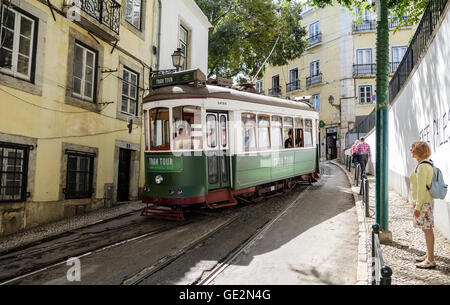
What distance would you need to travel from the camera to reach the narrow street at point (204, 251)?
13.9 feet

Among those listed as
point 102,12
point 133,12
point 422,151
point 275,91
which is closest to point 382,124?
point 422,151

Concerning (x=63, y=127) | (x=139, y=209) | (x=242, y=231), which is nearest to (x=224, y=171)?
(x=242, y=231)

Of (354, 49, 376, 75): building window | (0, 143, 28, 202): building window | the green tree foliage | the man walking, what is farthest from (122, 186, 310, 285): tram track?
(354, 49, 376, 75): building window

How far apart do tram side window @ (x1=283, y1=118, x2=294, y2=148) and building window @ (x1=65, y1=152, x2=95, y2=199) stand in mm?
5857

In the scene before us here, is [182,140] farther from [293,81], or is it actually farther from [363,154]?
[293,81]

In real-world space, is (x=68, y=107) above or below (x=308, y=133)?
above

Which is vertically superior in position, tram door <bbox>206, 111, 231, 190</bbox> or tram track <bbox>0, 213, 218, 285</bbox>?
tram door <bbox>206, 111, 231, 190</bbox>

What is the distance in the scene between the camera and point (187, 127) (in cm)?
728

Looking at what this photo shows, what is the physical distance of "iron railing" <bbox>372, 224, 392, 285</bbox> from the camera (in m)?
2.35

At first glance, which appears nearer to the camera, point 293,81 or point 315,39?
point 315,39

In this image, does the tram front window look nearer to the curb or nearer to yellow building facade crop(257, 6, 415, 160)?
the curb

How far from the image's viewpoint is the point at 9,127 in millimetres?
6961

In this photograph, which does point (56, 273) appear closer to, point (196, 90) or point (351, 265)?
point (351, 265)

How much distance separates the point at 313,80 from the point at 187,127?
83.3 ft
